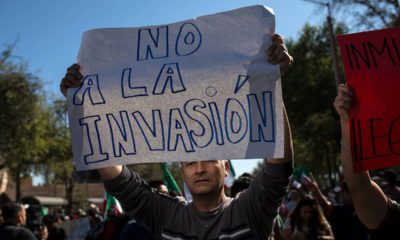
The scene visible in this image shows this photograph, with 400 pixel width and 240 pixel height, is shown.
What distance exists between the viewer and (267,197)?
2686mm

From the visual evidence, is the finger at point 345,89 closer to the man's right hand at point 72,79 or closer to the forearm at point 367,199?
the forearm at point 367,199

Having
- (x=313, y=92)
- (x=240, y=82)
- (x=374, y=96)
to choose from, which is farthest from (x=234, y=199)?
(x=313, y=92)

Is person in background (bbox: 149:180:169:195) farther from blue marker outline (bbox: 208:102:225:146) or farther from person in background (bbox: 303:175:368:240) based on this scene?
blue marker outline (bbox: 208:102:225:146)

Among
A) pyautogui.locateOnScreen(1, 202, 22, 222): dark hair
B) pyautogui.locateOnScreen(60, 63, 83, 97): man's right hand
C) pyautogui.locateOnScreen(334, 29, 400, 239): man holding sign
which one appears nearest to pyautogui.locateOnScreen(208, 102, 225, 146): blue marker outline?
pyautogui.locateOnScreen(334, 29, 400, 239): man holding sign

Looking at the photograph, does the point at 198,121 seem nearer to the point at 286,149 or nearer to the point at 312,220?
the point at 286,149

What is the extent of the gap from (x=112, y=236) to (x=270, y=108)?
15.1 feet

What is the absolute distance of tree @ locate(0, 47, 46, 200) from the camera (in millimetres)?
22844

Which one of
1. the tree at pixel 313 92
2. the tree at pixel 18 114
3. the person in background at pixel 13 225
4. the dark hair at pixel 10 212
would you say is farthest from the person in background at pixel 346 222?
the tree at pixel 313 92

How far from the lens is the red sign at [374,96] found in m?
2.68

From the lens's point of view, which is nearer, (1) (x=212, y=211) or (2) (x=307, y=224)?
(1) (x=212, y=211)

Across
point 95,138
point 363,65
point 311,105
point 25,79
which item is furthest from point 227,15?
point 311,105

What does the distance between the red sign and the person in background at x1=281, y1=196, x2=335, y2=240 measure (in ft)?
11.0

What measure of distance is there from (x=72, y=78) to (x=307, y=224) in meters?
3.76

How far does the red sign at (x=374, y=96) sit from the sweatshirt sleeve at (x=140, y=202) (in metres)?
1.09
